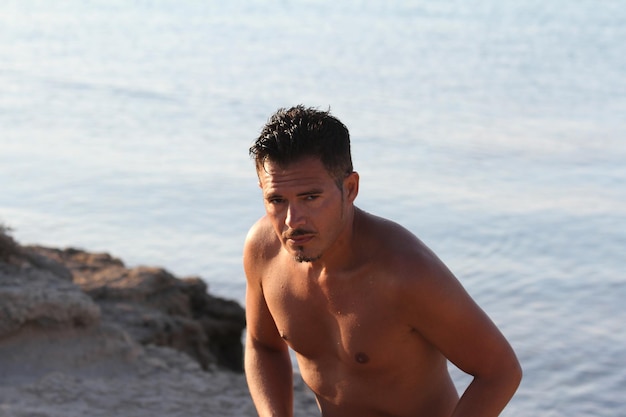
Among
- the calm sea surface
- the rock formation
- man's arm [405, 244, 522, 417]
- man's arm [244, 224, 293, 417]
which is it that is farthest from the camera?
the calm sea surface

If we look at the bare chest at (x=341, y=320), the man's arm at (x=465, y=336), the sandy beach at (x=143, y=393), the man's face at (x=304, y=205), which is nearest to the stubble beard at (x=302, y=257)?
the man's face at (x=304, y=205)

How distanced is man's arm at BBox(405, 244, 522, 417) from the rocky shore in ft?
8.05

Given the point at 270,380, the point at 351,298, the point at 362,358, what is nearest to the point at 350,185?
the point at 351,298

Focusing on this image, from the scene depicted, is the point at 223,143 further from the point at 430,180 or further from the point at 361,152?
the point at 430,180

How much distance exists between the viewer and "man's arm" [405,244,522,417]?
3.10 metres

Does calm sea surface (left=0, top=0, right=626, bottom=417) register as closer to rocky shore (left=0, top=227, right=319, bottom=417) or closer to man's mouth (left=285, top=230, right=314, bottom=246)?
rocky shore (left=0, top=227, right=319, bottom=417)

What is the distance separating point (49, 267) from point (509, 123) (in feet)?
23.0

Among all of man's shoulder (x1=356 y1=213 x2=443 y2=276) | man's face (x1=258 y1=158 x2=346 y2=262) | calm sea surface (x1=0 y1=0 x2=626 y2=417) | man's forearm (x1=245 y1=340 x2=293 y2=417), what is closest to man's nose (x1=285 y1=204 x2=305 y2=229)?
man's face (x1=258 y1=158 x2=346 y2=262)

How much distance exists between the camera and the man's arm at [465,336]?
122 inches

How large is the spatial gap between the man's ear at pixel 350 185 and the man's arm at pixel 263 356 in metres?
0.50

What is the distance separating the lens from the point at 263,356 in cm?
378

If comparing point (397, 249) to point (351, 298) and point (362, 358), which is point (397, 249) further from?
point (362, 358)

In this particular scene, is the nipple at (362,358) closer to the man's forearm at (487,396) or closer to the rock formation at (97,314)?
the man's forearm at (487,396)

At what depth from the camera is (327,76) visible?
14.9 m
